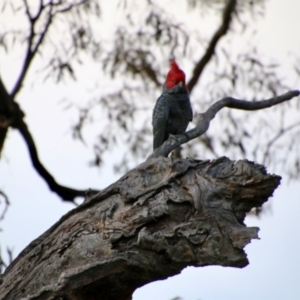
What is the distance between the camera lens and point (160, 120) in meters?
4.47

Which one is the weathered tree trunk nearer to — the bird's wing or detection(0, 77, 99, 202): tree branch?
the bird's wing

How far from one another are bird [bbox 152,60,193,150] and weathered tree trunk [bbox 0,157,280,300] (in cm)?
162

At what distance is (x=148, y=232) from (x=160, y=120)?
189cm

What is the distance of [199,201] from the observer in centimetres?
264

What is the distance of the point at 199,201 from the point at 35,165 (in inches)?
172

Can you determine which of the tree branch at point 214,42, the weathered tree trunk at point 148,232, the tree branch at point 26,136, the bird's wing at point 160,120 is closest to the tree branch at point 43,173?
the tree branch at point 26,136

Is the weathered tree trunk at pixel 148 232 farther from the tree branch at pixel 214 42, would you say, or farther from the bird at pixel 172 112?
the tree branch at pixel 214 42

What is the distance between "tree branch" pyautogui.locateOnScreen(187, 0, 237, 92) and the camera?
695 centimetres

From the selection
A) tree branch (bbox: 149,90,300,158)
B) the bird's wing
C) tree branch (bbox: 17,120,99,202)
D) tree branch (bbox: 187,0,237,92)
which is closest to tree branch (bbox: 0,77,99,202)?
tree branch (bbox: 17,120,99,202)

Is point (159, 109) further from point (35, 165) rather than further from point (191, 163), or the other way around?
point (35, 165)

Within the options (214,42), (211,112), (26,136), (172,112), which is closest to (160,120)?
(172,112)

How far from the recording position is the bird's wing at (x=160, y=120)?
176 inches

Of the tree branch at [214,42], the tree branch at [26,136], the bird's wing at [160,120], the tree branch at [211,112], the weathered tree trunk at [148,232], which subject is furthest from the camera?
the tree branch at [214,42]

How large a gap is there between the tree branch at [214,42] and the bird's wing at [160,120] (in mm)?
2431
